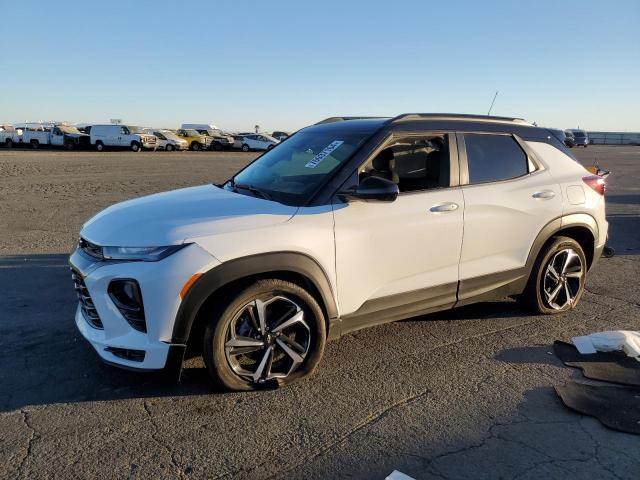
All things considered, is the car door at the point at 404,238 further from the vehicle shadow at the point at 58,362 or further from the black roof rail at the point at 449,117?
the vehicle shadow at the point at 58,362

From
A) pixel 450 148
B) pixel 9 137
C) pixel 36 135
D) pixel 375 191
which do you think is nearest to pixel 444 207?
pixel 450 148

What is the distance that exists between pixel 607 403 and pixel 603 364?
25.1 inches

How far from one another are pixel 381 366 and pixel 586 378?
1.46 meters

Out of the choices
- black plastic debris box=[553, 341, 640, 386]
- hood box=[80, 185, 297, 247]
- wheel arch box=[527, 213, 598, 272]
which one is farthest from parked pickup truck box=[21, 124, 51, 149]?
black plastic debris box=[553, 341, 640, 386]

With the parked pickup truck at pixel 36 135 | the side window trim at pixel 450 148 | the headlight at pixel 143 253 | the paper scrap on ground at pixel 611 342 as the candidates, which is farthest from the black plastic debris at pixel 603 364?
the parked pickup truck at pixel 36 135

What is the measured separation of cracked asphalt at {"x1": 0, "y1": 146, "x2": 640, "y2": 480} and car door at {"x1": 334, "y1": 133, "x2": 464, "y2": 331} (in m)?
0.47

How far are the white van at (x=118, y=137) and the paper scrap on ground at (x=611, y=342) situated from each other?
38.8 meters

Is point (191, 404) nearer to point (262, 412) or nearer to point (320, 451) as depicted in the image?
point (262, 412)

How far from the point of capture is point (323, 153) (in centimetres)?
414

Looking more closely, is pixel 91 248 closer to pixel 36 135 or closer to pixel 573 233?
pixel 573 233

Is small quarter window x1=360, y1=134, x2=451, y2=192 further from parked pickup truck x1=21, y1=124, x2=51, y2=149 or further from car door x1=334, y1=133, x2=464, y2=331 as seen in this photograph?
parked pickup truck x1=21, y1=124, x2=51, y2=149

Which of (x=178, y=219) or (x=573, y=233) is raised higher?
(x=178, y=219)

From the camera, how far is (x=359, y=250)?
3717 mm

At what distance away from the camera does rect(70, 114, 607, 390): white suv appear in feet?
10.7
